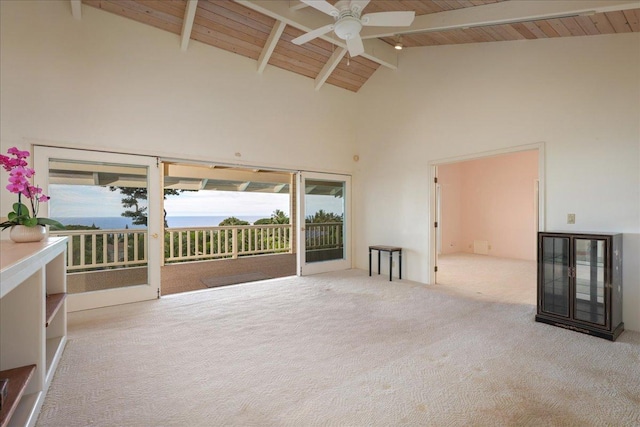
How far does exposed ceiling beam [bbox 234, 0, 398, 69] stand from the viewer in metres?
3.62

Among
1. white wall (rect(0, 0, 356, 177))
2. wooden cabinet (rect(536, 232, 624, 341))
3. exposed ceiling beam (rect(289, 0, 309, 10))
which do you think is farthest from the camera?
exposed ceiling beam (rect(289, 0, 309, 10))

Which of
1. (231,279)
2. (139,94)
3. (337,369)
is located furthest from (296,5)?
(231,279)

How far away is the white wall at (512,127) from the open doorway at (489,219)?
1017mm

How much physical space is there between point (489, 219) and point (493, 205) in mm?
380

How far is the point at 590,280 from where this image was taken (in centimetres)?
297

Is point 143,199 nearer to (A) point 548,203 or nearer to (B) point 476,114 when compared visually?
(B) point 476,114

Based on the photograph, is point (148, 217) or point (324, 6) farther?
point (148, 217)

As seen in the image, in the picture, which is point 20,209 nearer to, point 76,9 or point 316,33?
point 76,9

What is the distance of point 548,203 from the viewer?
353 cm

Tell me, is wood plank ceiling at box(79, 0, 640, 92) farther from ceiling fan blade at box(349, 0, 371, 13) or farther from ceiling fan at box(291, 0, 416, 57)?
ceiling fan blade at box(349, 0, 371, 13)

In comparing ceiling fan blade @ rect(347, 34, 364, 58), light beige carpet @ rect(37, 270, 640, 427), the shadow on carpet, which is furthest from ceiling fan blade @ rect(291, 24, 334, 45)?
the shadow on carpet

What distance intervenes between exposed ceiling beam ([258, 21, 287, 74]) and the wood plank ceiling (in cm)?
1

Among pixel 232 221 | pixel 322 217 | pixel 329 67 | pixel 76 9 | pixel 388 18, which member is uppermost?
pixel 329 67

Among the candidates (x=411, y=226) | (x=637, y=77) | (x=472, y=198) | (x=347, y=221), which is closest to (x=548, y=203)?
(x=637, y=77)
